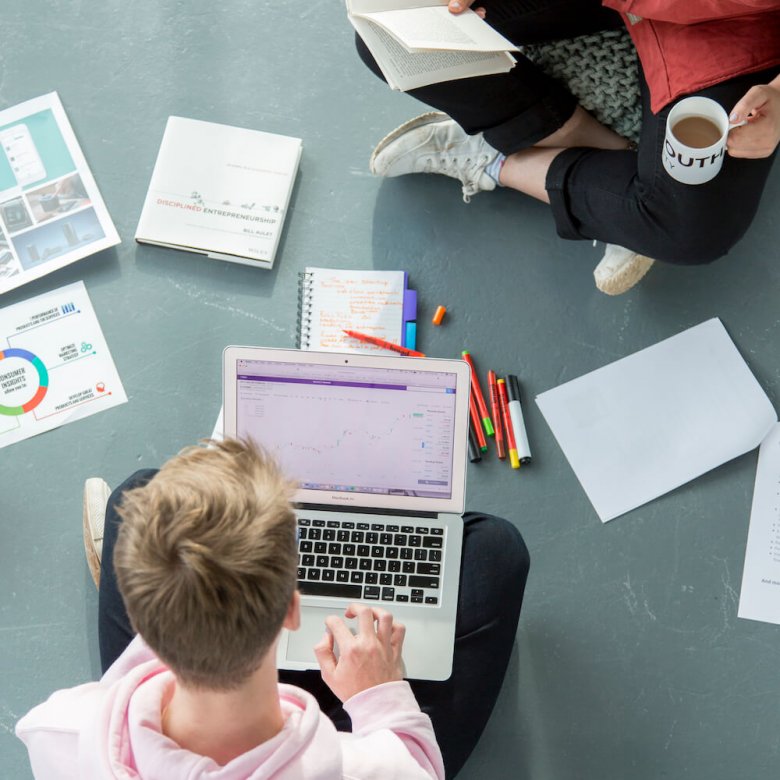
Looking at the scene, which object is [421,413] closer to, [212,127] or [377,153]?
[377,153]

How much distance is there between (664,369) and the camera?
1548 millimetres

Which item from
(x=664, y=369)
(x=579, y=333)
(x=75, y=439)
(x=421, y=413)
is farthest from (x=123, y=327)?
(x=664, y=369)

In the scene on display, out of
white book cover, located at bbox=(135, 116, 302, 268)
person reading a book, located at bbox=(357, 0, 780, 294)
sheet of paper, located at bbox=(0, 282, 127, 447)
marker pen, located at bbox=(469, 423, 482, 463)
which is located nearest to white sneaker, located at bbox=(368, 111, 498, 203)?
person reading a book, located at bbox=(357, 0, 780, 294)

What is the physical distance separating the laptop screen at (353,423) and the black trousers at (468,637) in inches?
4.3

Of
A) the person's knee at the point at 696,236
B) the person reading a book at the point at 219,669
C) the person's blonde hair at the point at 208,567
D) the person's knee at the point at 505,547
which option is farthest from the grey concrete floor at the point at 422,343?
the person's blonde hair at the point at 208,567

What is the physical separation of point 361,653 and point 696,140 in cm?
81

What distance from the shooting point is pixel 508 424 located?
5.04 ft

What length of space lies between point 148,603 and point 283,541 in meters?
0.12

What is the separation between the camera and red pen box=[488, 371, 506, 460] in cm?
154

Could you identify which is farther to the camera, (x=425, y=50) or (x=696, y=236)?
(x=696, y=236)

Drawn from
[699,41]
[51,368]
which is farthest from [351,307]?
[699,41]

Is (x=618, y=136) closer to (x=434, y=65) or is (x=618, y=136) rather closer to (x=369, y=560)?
(x=434, y=65)

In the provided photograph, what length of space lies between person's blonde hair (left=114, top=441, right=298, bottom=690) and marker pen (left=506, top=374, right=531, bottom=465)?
734 millimetres

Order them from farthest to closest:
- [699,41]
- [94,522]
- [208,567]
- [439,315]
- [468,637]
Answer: [439,315], [94,522], [699,41], [468,637], [208,567]
